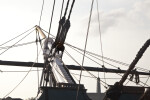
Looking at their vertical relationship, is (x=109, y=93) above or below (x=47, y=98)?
above

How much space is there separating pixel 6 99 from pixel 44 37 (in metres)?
5.64

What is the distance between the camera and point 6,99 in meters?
10.3

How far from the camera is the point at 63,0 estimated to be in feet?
20.2

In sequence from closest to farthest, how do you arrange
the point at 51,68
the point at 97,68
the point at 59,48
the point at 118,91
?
the point at 118,91, the point at 59,48, the point at 51,68, the point at 97,68

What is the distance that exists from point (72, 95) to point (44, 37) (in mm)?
6748

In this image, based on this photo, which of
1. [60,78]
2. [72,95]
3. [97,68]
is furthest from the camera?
[97,68]

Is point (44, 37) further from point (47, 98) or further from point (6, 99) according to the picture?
point (47, 98)

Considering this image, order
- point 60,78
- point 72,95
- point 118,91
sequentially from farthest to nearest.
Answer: point 60,78 < point 72,95 < point 118,91

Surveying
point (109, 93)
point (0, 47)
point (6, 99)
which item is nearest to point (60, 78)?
point (6, 99)

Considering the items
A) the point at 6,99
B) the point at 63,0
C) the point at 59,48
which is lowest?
the point at 6,99

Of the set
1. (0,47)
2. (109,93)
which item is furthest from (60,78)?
(109,93)

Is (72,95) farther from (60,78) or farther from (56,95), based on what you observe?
(60,78)

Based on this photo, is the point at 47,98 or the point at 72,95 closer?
the point at 47,98

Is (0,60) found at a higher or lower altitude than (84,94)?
higher
